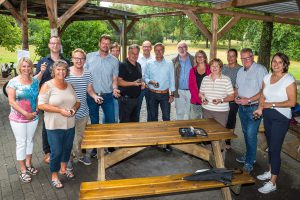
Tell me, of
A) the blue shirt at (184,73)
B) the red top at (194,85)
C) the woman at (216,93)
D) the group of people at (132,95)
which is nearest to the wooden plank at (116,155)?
the group of people at (132,95)

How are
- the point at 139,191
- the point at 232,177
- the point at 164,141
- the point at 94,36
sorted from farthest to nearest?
the point at 94,36
the point at 164,141
the point at 232,177
the point at 139,191

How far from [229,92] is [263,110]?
0.66m

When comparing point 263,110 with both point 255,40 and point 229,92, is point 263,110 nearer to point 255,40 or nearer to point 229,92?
point 229,92

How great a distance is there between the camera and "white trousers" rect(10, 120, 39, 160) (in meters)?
3.99

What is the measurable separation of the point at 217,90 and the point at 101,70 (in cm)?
207

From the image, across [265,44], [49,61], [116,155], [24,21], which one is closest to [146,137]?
[116,155]

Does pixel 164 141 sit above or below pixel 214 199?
above

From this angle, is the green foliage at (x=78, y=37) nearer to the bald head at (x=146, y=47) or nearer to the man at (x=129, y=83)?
the bald head at (x=146, y=47)

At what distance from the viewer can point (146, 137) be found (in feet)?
12.0

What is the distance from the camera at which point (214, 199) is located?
→ 3.96m

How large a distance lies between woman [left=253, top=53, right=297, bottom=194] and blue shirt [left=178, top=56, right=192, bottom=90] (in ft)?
5.43

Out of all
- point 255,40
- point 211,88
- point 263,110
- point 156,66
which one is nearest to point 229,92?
point 211,88

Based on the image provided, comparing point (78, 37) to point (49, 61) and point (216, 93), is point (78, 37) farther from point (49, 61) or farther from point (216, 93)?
point (216, 93)

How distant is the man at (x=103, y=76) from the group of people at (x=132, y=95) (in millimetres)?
18
